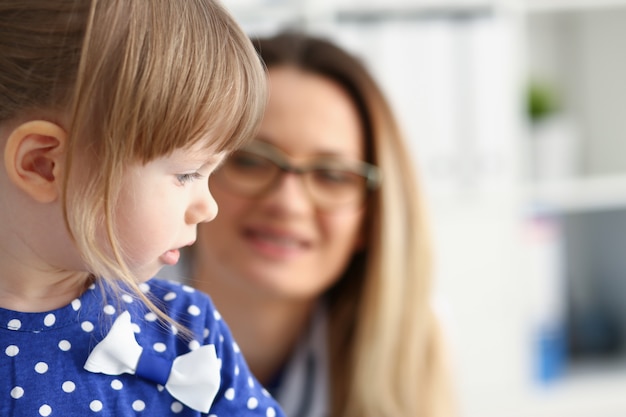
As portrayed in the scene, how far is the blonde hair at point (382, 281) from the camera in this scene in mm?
1167

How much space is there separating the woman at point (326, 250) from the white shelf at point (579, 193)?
1178 mm

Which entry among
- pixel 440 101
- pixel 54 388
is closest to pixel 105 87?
pixel 54 388

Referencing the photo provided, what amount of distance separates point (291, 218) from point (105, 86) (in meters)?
0.67

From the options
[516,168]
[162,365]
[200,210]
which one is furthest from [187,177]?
[516,168]

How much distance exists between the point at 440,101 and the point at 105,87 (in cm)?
180

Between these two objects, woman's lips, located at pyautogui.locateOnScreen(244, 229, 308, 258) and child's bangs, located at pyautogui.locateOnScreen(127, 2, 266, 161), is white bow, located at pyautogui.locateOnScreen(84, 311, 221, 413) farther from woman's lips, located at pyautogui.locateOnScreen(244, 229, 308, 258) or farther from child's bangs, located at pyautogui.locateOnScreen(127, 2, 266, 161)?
woman's lips, located at pyautogui.locateOnScreen(244, 229, 308, 258)

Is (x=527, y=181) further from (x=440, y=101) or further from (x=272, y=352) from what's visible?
(x=272, y=352)

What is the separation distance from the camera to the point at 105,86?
43 centimetres

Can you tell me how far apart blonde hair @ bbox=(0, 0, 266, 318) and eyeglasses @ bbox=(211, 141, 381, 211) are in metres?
0.60

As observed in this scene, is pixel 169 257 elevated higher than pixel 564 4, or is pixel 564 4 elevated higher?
pixel 564 4

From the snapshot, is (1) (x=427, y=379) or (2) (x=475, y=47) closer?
(1) (x=427, y=379)

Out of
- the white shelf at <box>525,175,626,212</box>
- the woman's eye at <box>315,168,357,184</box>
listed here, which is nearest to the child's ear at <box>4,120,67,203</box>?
the woman's eye at <box>315,168,357,184</box>

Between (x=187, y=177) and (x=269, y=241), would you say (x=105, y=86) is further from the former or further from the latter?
(x=269, y=241)

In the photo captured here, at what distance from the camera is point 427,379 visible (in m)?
1.25
